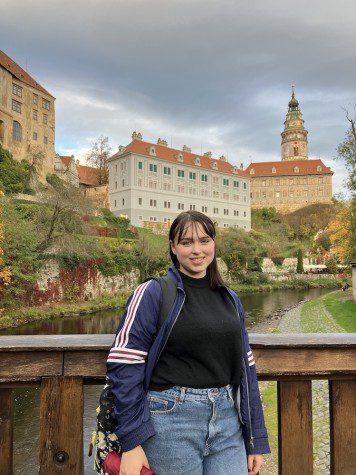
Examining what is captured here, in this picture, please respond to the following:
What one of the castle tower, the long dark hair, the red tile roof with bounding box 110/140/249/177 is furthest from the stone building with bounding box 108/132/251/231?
the long dark hair

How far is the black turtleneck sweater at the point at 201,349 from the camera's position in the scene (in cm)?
172

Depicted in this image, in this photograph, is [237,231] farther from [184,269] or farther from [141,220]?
[184,269]

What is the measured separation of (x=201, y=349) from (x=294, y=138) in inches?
4625

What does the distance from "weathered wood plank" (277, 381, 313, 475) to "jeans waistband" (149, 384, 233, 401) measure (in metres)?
0.31

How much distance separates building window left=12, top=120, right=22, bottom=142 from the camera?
45631 mm

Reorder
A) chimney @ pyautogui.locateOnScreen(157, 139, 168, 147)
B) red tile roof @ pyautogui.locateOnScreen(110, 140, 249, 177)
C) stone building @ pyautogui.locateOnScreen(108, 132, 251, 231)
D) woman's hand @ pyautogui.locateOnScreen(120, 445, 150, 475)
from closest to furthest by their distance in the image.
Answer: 1. woman's hand @ pyautogui.locateOnScreen(120, 445, 150, 475)
2. stone building @ pyautogui.locateOnScreen(108, 132, 251, 231)
3. red tile roof @ pyautogui.locateOnScreen(110, 140, 249, 177)
4. chimney @ pyautogui.locateOnScreen(157, 139, 168, 147)

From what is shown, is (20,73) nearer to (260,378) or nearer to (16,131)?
(16,131)

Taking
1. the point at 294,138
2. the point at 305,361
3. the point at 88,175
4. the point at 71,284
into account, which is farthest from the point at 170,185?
the point at 294,138

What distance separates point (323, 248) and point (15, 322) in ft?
184

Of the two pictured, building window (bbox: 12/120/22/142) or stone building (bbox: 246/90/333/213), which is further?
stone building (bbox: 246/90/333/213)

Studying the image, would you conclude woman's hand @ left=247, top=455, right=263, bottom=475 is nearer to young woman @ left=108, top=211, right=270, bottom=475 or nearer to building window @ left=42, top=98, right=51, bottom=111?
young woman @ left=108, top=211, right=270, bottom=475

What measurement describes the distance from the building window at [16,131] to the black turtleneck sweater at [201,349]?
48646mm

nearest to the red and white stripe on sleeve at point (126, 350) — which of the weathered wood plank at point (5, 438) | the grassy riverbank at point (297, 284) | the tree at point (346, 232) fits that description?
the weathered wood plank at point (5, 438)

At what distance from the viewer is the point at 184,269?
6.43 feet
